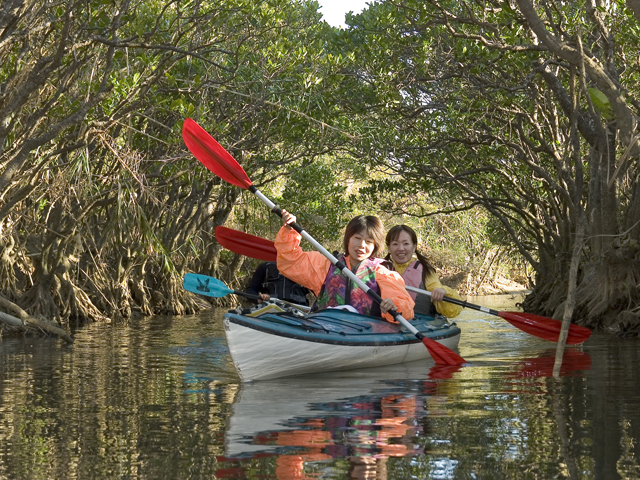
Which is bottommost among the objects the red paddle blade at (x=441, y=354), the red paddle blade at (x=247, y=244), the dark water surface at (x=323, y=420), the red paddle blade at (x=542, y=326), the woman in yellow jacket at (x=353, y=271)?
the dark water surface at (x=323, y=420)

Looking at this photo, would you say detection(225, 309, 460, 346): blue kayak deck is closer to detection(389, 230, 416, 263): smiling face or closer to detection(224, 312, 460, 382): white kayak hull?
detection(224, 312, 460, 382): white kayak hull

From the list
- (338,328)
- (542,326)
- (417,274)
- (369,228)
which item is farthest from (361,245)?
(542,326)

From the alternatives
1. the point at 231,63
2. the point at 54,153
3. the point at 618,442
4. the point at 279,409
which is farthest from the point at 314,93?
the point at 618,442

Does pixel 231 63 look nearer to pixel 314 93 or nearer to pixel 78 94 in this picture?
pixel 314 93

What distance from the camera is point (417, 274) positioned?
27.5ft

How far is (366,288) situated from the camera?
6801mm

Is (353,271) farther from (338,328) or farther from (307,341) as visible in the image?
(307,341)

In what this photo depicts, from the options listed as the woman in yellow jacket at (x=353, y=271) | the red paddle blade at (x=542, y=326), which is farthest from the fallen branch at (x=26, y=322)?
the red paddle blade at (x=542, y=326)

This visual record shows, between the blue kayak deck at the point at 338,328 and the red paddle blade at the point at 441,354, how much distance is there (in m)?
0.25

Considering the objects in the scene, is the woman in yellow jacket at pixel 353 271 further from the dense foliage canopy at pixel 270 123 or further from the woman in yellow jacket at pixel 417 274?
the dense foliage canopy at pixel 270 123

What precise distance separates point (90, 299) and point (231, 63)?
4526 millimetres

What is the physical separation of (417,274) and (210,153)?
7.40 ft

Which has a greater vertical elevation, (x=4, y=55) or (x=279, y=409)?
(x=4, y=55)

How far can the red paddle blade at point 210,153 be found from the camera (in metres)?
7.86
